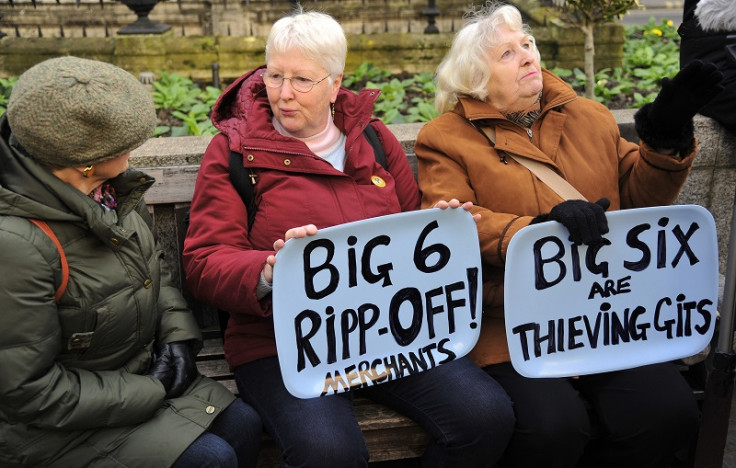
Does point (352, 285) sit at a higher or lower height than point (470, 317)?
higher

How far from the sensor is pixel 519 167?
11.4 feet

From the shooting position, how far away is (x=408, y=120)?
5.42 meters

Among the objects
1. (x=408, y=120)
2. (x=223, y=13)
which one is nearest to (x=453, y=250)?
(x=408, y=120)

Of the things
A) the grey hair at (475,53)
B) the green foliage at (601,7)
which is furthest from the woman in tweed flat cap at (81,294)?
the green foliage at (601,7)

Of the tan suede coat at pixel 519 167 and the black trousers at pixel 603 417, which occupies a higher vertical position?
the tan suede coat at pixel 519 167

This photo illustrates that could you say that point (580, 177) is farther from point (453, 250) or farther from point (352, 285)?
point (352, 285)

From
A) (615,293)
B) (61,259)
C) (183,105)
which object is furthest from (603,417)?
(183,105)

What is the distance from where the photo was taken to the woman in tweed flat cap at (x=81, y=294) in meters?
2.55

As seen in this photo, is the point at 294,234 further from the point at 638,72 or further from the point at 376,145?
the point at 638,72

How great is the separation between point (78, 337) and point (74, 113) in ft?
2.18

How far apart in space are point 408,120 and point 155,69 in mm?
2963

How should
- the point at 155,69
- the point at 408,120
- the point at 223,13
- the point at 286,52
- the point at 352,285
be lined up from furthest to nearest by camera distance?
the point at 223,13
the point at 155,69
the point at 408,120
the point at 286,52
the point at 352,285

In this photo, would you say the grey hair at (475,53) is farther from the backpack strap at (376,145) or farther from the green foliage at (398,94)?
the green foliage at (398,94)

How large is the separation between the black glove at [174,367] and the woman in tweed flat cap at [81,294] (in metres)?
0.01
